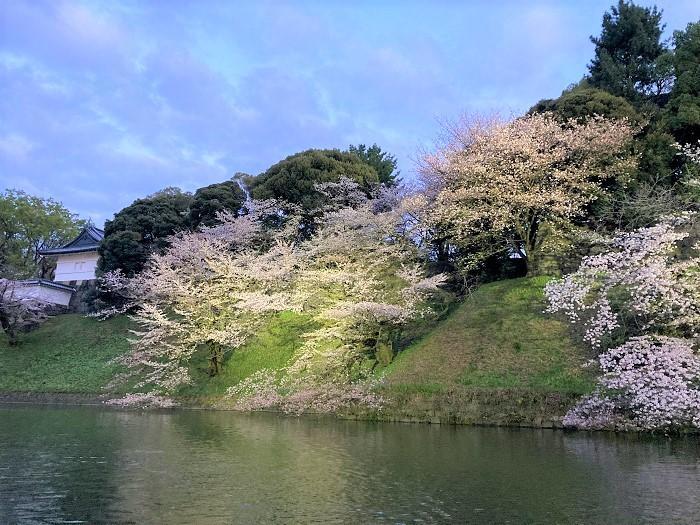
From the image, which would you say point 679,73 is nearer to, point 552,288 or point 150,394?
point 552,288

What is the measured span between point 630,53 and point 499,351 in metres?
19.4

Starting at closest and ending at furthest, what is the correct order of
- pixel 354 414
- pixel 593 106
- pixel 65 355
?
pixel 354 414 < pixel 593 106 < pixel 65 355

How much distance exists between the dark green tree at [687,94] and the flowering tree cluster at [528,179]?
86.8 inches

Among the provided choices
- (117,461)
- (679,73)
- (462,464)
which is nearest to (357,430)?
(462,464)

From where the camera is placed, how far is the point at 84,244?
44312 mm

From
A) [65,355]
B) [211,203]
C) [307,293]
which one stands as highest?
[211,203]

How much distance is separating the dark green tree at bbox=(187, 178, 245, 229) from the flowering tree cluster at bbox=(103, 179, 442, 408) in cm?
529

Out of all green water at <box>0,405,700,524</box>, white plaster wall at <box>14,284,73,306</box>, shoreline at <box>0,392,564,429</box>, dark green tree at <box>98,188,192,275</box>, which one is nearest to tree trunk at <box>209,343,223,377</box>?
shoreline at <box>0,392,564,429</box>

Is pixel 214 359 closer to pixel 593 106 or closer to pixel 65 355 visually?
pixel 65 355

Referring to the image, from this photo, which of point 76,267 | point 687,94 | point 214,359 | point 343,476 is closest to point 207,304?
point 214,359

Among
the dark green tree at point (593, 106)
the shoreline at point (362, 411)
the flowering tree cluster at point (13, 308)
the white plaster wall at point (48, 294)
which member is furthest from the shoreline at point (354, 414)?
the dark green tree at point (593, 106)

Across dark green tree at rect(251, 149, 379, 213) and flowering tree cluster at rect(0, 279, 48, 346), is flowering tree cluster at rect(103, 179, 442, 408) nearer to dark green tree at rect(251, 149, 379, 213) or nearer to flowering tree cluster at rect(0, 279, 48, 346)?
dark green tree at rect(251, 149, 379, 213)

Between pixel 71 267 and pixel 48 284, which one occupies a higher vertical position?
pixel 71 267

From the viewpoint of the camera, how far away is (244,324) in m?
26.9
